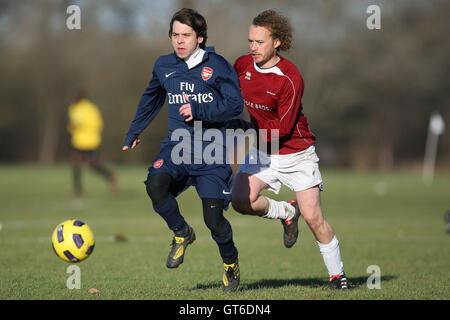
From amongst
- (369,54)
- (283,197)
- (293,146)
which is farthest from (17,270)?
(369,54)

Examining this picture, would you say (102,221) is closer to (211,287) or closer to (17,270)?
(17,270)

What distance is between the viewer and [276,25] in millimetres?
5969

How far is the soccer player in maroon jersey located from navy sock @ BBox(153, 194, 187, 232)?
28.9 inches

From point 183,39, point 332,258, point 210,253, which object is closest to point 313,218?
point 332,258

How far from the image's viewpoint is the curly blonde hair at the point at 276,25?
19.5 feet

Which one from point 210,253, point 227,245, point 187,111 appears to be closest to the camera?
point 187,111

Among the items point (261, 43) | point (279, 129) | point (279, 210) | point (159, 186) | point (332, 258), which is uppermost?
point (261, 43)

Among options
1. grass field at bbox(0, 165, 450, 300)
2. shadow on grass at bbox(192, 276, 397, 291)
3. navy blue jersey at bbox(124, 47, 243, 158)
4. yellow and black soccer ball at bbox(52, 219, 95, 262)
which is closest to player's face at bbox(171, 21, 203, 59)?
navy blue jersey at bbox(124, 47, 243, 158)

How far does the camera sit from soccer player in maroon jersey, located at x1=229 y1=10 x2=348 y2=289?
5891 mm

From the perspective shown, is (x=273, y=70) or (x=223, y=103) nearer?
(x=223, y=103)

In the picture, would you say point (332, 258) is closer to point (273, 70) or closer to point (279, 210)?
point (279, 210)

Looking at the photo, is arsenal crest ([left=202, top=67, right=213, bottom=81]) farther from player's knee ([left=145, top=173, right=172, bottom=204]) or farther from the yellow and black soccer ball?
the yellow and black soccer ball

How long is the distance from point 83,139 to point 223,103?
40.9 feet
